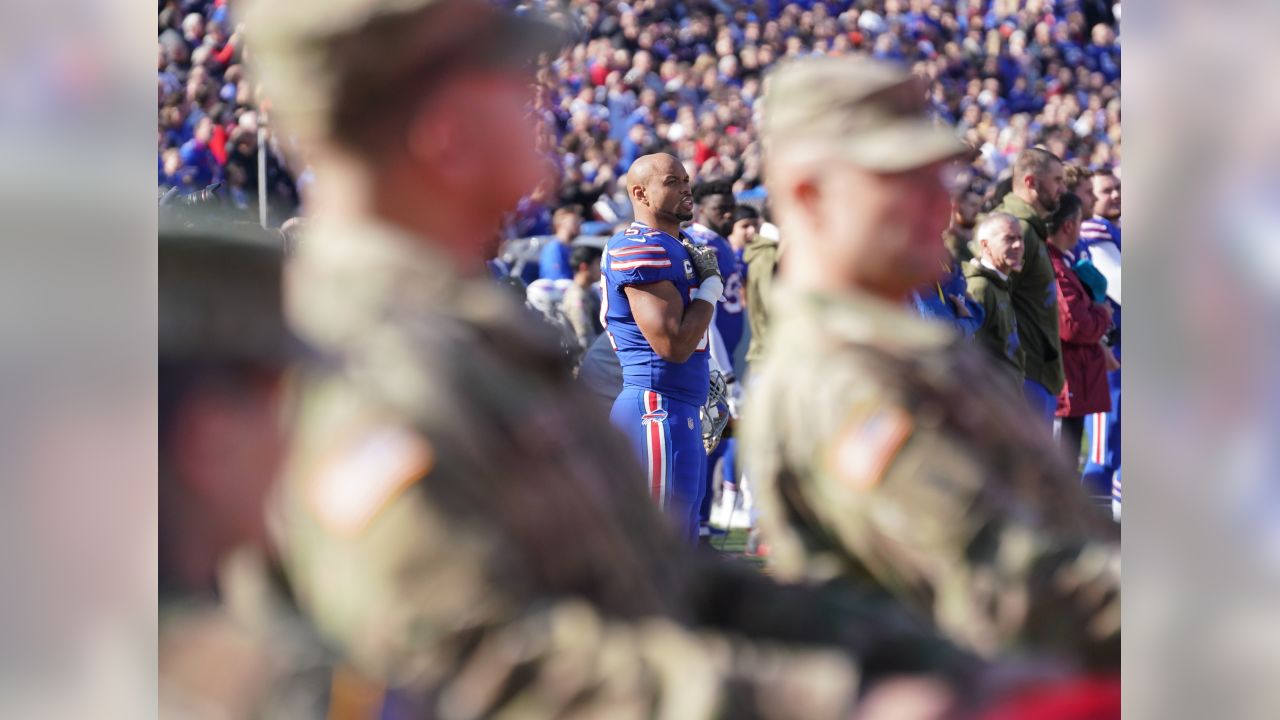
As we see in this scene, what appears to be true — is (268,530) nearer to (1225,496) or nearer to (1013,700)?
(1013,700)

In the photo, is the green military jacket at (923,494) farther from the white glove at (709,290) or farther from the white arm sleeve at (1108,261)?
the white arm sleeve at (1108,261)

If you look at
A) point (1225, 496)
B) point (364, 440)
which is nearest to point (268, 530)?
point (364, 440)

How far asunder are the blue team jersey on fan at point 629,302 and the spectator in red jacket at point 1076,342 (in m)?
1.97

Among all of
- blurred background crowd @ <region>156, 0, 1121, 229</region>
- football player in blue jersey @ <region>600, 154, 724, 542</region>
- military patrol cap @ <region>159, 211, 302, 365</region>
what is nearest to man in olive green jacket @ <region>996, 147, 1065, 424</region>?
football player in blue jersey @ <region>600, 154, 724, 542</region>

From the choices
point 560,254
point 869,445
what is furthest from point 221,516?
point 560,254

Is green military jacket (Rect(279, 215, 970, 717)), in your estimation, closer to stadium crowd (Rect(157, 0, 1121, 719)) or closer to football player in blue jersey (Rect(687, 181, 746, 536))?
stadium crowd (Rect(157, 0, 1121, 719))

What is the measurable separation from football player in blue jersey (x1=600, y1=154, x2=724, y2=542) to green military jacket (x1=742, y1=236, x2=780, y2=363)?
70 cm

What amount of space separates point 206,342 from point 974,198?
6036 mm

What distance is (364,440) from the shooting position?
1.22m

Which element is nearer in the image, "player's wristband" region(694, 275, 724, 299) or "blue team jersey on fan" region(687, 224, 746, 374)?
"player's wristband" region(694, 275, 724, 299)

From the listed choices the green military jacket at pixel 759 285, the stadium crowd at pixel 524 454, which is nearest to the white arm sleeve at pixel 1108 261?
the green military jacket at pixel 759 285

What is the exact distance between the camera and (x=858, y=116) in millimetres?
2172

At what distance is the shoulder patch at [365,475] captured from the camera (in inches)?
47.3

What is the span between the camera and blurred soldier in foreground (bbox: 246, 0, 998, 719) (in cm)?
121
